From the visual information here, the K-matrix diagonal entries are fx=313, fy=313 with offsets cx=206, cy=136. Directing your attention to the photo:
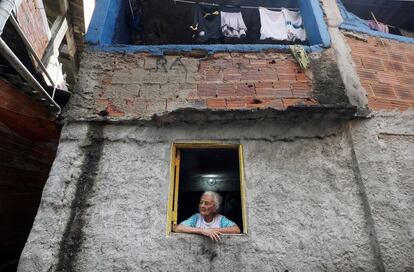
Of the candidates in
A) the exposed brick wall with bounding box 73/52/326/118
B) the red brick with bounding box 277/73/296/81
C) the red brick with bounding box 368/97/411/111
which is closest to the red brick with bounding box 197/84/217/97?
the exposed brick wall with bounding box 73/52/326/118

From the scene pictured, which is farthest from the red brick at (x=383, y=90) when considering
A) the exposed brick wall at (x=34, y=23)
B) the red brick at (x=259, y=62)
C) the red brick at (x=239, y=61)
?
the exposed brick wall at (x=34, y=23)

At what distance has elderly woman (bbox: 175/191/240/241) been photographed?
2982mm

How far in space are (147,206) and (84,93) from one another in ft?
5.27

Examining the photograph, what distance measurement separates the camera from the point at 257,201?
314 cm

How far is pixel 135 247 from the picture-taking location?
2.91 metres

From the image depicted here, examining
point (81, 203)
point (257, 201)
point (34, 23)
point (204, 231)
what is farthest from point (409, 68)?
point (34, 23)

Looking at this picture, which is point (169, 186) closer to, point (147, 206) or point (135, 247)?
point (147, 206)

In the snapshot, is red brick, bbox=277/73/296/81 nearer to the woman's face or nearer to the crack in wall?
the crack in wall

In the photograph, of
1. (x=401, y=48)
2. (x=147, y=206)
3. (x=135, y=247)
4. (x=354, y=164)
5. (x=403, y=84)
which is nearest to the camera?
(x=135, y=247)

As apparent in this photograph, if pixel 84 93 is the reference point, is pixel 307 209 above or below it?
below

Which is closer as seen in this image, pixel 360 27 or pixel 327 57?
pixel 327 57

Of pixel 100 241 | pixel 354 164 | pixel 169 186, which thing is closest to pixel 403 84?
pixel 354 164

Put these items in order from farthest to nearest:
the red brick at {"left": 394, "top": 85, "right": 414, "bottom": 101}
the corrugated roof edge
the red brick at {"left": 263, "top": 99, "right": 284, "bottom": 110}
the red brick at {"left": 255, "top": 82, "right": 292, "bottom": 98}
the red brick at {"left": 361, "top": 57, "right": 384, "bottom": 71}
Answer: the corrugated roof edge → the red brick at {"left": 361, "top": 57, "right": 384, "bottom": 71} → the red brick at {"left": 394, "top": 85, "right": 414, "bottom": 101} → the red brick at {"left": 255, "top": 82, "right": 292, "bottom": 98} → the red brick at {"left": 263, "top": 99, "right": 284, "bottom": 110}

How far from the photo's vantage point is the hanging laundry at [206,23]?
17.7ft
